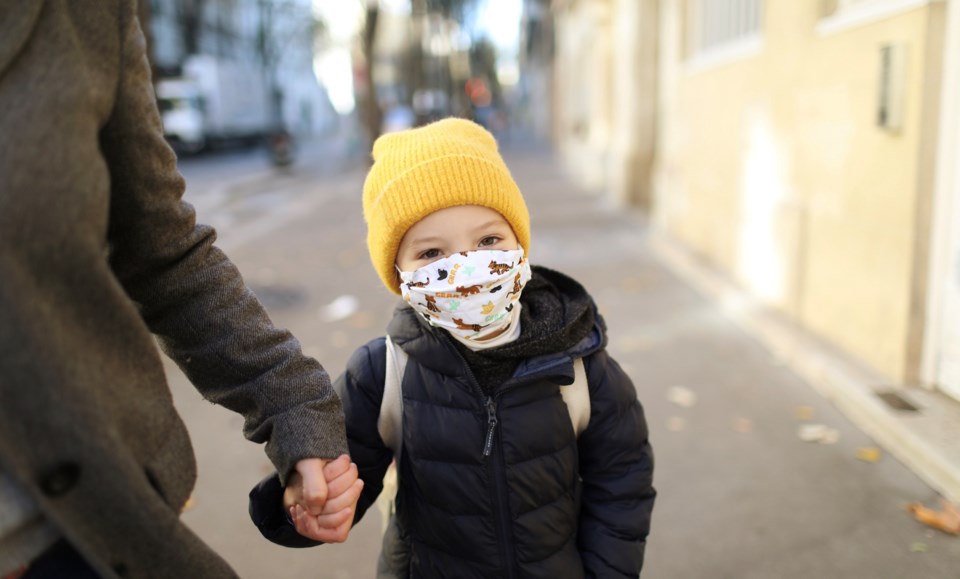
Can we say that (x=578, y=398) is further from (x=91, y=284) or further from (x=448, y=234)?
(x=91, y=284)

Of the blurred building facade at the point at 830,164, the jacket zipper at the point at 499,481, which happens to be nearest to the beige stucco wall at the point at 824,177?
the blurred building facade at the point at 830,164

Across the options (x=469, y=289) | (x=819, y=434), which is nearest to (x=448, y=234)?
(x=469, y=289)

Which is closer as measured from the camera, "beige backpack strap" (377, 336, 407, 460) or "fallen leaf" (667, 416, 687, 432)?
"beige backpack strap" (377, 336, 407, 460)

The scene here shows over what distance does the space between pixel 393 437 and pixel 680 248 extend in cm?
701

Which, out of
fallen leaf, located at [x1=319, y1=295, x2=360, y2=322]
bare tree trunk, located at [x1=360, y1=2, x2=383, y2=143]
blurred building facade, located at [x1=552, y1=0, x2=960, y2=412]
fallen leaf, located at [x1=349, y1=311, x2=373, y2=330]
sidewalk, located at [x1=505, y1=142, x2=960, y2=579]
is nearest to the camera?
sidewalk, located at [x1=505, y1=142, x2=960, y2=579]

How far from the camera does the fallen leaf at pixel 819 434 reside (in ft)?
12.7

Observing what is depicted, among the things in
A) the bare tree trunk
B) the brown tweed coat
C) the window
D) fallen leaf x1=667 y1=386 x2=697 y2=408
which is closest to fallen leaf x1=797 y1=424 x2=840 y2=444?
fallen leaf x1=667 y1=386 x2=697 y2=408

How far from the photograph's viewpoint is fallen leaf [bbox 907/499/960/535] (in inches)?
119

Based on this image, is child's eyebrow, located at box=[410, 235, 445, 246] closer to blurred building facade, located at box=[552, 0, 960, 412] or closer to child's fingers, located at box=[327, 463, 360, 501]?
child's fingers, located at box=[327, 463, 360, 501]

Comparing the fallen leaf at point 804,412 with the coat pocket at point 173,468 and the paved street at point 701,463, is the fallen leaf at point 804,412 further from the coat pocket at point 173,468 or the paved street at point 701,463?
the coat pocket at point 173,468

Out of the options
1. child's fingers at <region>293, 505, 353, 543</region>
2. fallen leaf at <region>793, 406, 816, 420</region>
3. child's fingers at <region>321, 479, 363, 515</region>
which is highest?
child's fingers at <region>321, 479, 363, 515</region>

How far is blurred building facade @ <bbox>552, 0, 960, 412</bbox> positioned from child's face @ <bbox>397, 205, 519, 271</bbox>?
292cm

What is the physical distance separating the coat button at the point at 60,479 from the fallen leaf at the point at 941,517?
3111 mm

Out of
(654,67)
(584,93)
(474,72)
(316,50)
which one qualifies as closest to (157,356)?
(654,67)
